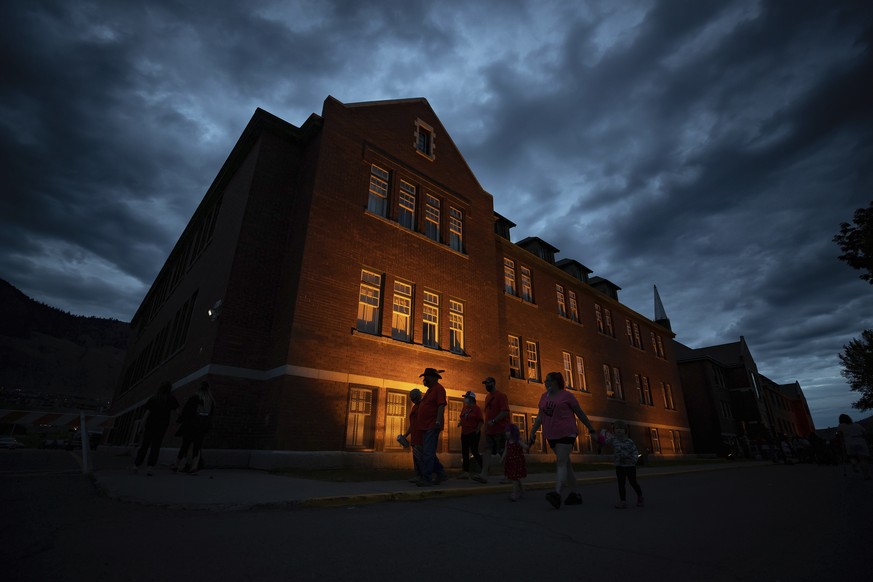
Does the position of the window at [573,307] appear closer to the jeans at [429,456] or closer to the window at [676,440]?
the window at [676,440]

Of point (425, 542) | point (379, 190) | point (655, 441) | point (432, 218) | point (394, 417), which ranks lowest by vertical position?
point (425, 542)

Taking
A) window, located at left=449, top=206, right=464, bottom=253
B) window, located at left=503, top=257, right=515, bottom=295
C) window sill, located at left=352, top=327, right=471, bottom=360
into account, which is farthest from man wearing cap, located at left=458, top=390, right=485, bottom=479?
window, located at left=503, top=257, right=515, bottom=295

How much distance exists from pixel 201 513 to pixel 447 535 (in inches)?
105

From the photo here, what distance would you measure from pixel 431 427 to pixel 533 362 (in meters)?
12.4

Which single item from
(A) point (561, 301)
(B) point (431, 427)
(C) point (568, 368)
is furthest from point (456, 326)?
(A) point (561, 301)

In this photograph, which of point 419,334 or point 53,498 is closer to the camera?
point 53,498

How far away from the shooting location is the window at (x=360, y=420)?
35.1ft

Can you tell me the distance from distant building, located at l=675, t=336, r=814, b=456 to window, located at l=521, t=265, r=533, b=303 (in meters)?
21.6

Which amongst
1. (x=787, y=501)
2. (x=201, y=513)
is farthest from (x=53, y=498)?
(x=787, y=501)

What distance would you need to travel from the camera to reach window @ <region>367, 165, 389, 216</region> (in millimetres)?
13603

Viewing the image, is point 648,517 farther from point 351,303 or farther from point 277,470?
point 351,303

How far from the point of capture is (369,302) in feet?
40.4

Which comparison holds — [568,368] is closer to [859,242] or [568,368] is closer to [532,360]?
[532,360]

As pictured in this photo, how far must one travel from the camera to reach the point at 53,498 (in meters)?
5.11
